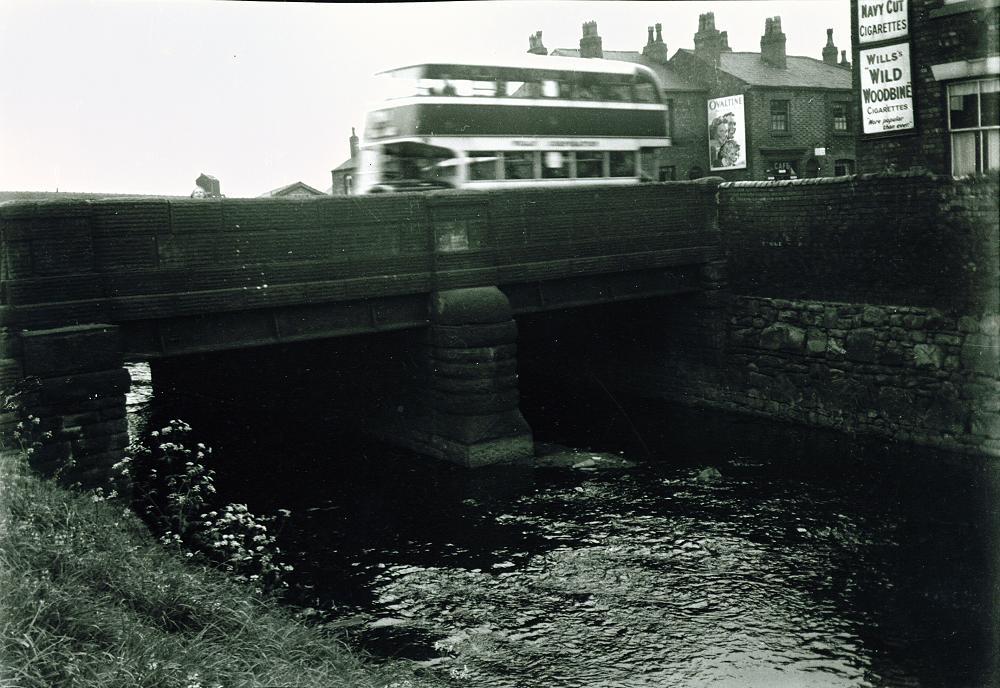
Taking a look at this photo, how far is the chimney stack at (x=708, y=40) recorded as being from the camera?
3950 centimetres

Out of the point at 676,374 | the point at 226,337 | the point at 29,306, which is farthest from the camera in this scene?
the point at 676,374

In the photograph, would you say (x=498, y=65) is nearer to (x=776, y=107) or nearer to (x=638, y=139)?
(x=638, y=139)

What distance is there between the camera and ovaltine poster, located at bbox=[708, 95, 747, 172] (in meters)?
39.4

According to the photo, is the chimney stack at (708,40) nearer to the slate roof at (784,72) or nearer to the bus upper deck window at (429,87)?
the slate roof at (784,72)

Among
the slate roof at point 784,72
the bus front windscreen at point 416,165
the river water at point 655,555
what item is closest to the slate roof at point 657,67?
the slate roof at point 784,72

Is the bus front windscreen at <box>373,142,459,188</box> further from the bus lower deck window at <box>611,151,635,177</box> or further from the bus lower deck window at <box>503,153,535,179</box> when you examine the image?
the bus lower deck window at <box>611,151,635,177</box>

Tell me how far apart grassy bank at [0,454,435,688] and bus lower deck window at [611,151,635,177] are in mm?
13830

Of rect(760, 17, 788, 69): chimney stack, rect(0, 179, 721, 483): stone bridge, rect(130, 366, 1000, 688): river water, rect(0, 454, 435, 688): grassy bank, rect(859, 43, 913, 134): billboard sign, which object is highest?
rect(760, 17, 788, 69): chimney stack

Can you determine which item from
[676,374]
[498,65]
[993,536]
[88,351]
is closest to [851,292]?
[676,374]

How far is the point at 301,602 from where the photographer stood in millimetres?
10391

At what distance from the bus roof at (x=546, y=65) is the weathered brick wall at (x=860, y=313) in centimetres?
377

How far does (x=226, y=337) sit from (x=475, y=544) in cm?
471

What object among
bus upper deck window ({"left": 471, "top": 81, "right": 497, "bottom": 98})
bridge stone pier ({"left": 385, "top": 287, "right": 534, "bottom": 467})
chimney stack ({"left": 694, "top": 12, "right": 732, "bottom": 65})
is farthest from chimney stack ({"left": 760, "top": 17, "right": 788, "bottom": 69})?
bridge stone pier ({"left": 385, "top": 287, "right": 534, "bottom": 467})

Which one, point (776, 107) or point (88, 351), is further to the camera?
point (776, 107)
